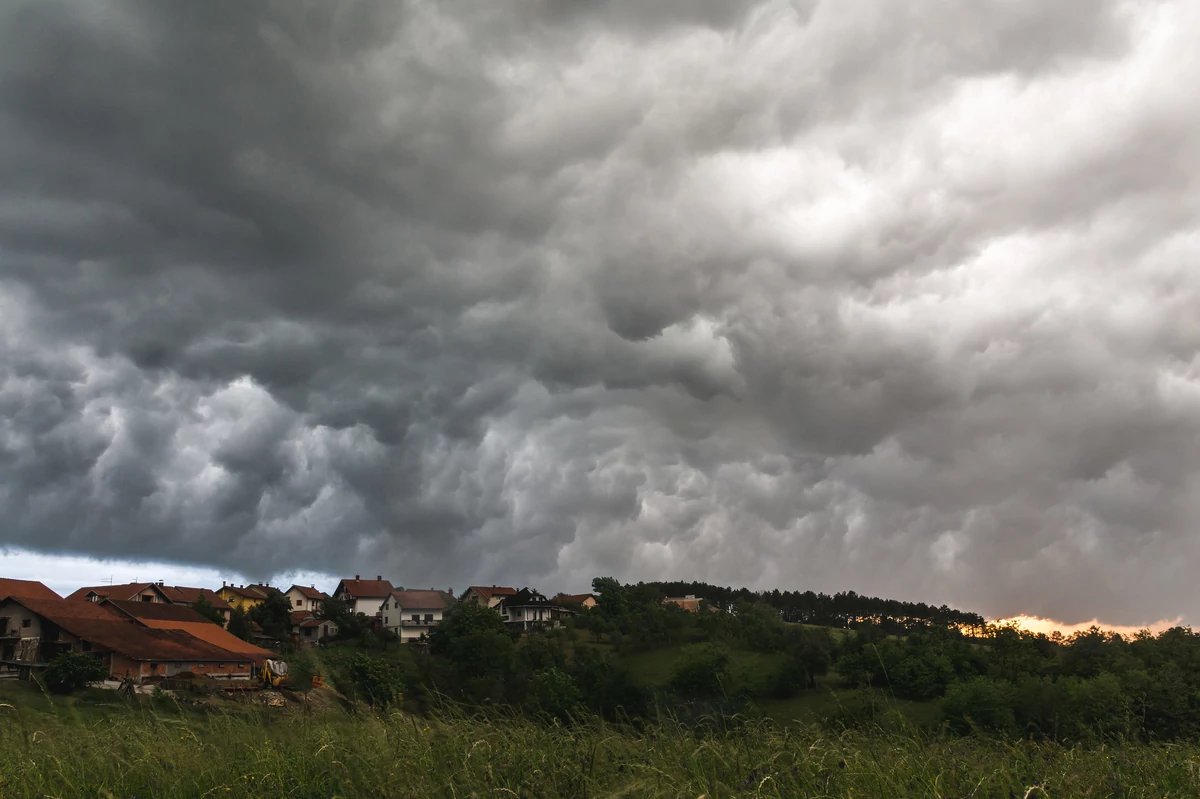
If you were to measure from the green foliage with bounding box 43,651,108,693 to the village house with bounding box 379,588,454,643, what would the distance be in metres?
79.7

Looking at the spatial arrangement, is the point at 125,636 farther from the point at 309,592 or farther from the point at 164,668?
the point at 309,592

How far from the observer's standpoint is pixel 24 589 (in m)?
72.0

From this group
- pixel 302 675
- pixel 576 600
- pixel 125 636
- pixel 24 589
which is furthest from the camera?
pixel 576 600

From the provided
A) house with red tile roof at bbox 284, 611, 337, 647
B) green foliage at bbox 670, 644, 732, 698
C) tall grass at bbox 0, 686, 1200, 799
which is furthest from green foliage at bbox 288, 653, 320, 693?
house with red tile roof at bbox 284, 611, 337, 647

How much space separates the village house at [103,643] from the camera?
55.7 m

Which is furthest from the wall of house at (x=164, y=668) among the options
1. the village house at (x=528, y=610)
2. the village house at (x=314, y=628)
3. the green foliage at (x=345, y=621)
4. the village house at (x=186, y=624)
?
the village house at (x=528, y=610)

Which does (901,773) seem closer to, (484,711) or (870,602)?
(484,711)

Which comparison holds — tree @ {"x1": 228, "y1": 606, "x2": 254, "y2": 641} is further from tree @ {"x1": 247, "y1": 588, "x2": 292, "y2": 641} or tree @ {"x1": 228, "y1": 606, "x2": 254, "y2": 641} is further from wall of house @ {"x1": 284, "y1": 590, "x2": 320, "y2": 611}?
wall of house @ {"x1": 284, "y1": 590, "x2": 320, "y2": 611}

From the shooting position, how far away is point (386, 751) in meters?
5.91

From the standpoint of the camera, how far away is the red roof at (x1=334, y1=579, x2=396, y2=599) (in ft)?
463

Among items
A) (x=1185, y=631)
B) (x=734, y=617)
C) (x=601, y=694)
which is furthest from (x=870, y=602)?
(x=601, y=694)

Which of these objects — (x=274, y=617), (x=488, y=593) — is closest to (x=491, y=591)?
(x=488, y=593)

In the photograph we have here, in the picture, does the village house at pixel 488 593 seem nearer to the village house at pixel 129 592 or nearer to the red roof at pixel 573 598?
the red roof at pixel 573 598

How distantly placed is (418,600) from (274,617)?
32.1 meters
